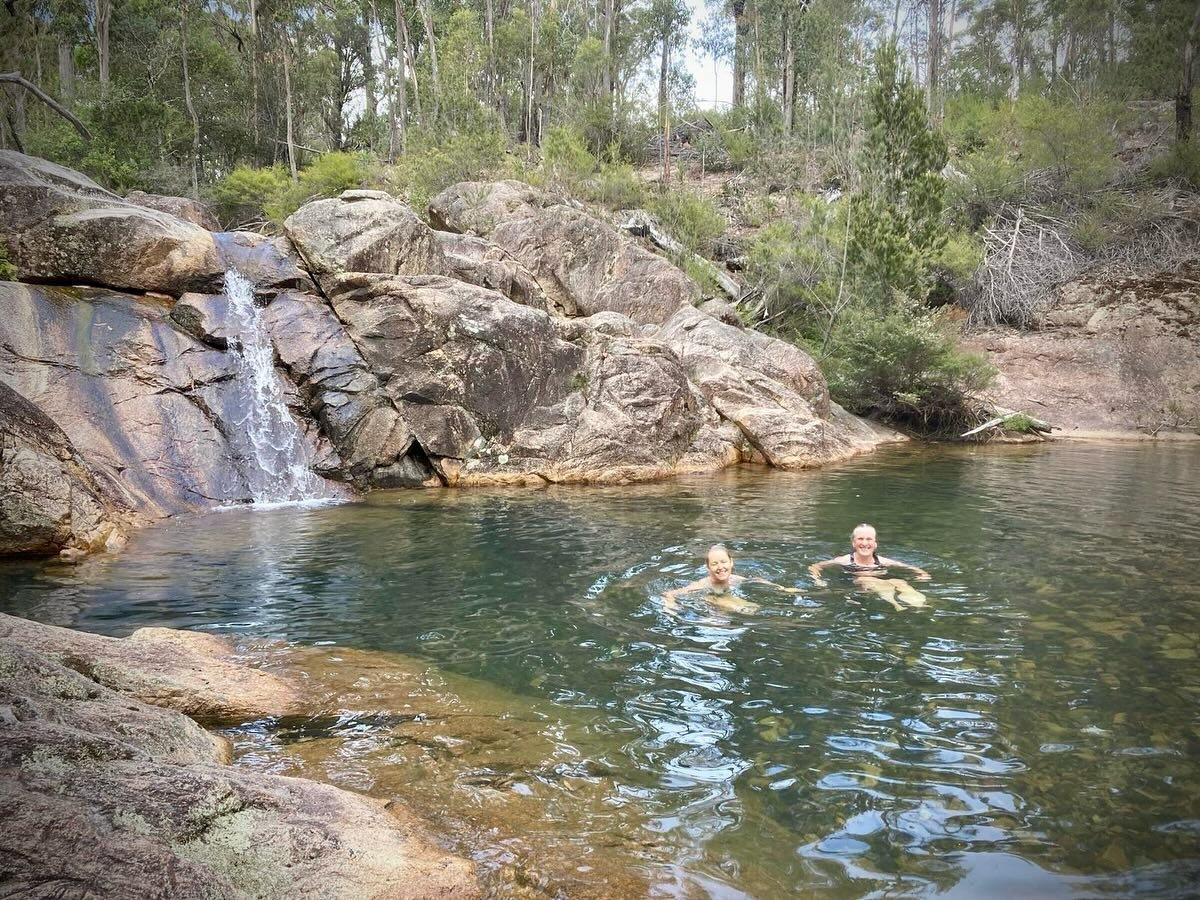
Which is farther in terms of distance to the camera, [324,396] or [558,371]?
[558,371]

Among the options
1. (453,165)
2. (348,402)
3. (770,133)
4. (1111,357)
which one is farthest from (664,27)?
(348,402)

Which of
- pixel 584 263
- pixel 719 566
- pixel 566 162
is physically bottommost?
pixel 719 566

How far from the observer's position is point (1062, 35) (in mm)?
39531

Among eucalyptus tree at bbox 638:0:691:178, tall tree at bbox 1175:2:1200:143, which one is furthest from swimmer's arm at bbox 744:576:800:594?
eucalyptus tree at bbox 638:0:691:178

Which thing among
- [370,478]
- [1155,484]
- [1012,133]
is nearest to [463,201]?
[370,478]

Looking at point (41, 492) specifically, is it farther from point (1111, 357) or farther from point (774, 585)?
point (1111, 357)

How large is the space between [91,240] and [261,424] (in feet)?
15.0

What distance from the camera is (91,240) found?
15.3m

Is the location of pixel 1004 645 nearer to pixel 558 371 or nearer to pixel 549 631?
pixel 549 631

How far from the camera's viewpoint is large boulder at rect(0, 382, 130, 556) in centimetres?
967

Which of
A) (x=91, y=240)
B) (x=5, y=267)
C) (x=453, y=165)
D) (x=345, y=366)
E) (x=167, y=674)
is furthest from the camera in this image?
(x=453, y=165)

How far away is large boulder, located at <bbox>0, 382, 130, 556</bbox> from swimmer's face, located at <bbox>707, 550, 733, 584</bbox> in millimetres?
7654

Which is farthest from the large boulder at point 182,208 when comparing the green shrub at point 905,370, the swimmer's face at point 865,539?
the swimmer's face at point 865,539

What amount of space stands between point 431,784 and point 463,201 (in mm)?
22600
